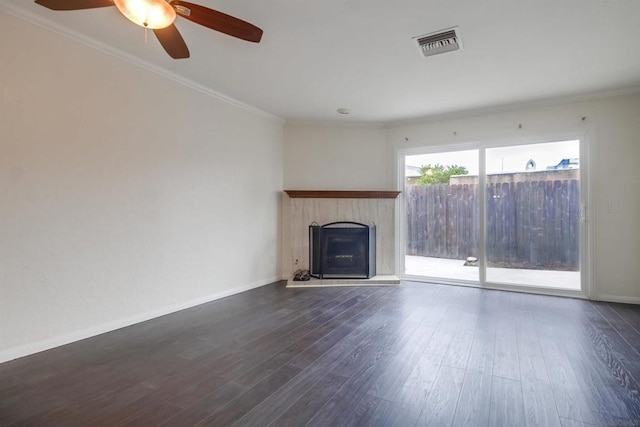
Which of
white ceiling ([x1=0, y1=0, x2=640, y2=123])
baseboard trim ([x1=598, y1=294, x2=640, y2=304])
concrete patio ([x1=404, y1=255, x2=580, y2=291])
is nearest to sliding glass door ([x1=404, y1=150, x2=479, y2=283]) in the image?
concrete patio ([x1=404, y1=255, x2=580, y2=291])

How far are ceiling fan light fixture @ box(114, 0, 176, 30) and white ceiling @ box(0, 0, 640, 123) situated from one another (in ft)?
1.98

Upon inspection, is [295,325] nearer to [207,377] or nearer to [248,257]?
[207,377]

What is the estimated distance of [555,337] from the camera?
2.80 m

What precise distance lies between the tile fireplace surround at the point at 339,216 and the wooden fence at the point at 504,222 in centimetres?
38

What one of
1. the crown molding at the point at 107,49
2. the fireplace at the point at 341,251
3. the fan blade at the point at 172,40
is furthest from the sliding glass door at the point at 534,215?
the fan blade at the point at 172,40

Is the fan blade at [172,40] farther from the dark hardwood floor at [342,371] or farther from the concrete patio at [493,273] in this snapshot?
the concrete patio at [493,273]

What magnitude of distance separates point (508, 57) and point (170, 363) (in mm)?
3897

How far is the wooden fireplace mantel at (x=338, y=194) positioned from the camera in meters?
5.04

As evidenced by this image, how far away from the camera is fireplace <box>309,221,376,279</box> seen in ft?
16.4

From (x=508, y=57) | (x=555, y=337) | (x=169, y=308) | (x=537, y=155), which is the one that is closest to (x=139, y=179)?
(x=169, y=308)

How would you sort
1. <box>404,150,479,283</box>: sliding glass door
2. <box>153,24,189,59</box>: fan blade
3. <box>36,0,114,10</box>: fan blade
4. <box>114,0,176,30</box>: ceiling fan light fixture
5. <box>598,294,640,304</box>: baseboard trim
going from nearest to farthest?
<box>114,0,176,30</box>: ceiling fan light fixture → <box>36,0,114,10</box>: fan blade → <box>153,24,189,59</box>: fan blade → <box>598,294,640,304</box>: baseboard trim → <box>404,150,479,283</box>: sliding glass door

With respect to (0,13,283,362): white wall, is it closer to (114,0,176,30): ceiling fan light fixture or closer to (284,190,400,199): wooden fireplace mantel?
(284,190,400,199): wooden fireplace mantel

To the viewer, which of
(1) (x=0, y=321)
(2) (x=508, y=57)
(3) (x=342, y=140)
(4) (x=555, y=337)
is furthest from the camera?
(3) (x=342, y=140)

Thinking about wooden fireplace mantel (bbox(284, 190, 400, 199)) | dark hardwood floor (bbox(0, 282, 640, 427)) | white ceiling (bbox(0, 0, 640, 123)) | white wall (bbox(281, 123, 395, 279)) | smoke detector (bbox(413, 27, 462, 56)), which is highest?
white ceiling (bbox(0, 0, 640, 123))
